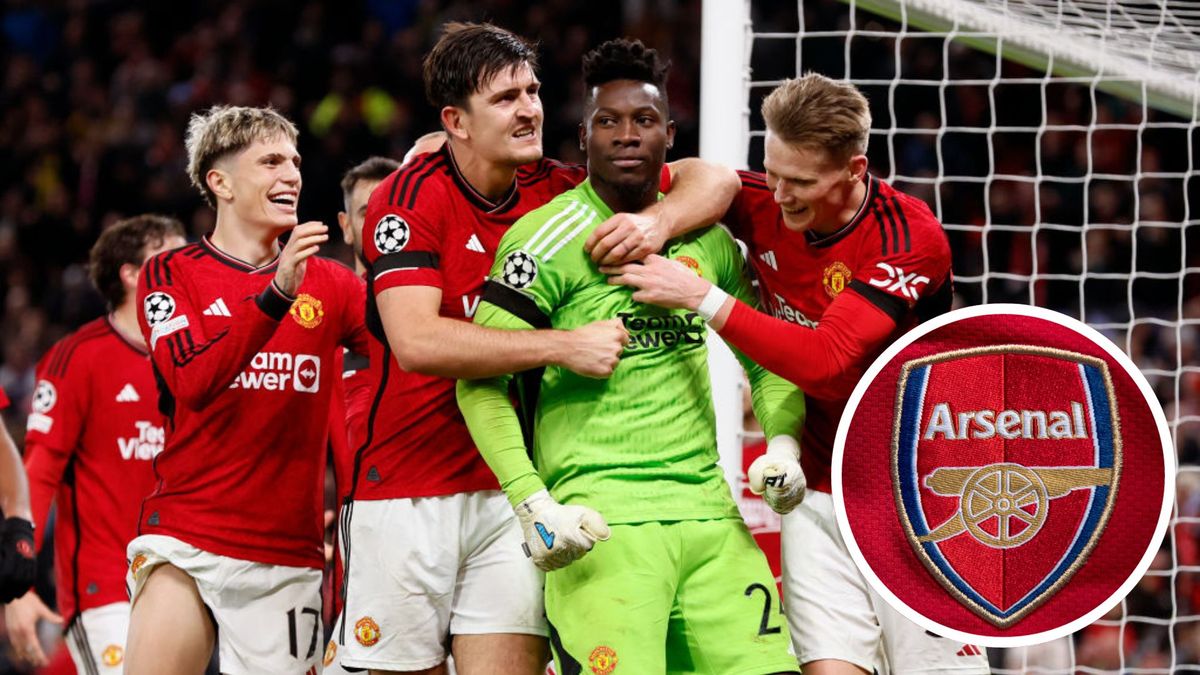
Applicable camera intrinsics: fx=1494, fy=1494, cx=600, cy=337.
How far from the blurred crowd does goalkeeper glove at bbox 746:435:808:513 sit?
388cm

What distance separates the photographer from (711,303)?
12.3ft

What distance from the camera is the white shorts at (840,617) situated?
13.0 ft

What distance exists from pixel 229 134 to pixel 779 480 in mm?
2170

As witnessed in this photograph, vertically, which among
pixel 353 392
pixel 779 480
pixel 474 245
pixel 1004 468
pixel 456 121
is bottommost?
pixel 353 392

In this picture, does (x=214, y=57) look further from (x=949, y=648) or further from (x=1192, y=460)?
(x=949, y=648)

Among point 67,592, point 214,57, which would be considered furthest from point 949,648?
point 214,57

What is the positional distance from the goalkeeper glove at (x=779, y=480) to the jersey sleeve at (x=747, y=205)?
2.41 feet

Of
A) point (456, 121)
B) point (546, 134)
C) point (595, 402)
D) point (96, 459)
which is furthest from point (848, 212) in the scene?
point (546, 134)

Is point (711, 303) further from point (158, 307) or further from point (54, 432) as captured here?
point (54, 432)

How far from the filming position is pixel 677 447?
3791 millimetres

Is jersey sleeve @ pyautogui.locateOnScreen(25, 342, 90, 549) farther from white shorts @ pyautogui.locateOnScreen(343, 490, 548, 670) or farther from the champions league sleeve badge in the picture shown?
the champions league sleeve badge

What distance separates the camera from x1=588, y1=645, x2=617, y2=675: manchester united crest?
3533mm

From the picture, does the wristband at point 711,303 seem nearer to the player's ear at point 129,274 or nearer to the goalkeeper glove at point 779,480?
the goalkeeper glove at point 779,480

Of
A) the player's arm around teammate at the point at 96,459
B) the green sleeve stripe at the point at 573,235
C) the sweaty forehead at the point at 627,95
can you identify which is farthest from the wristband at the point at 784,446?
the player's arm around teammate at the point at 96,459
